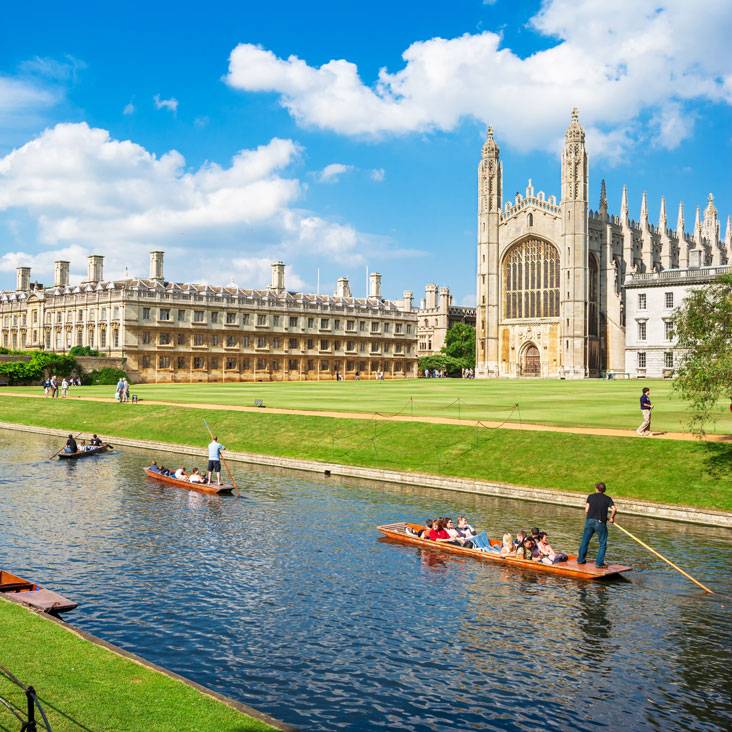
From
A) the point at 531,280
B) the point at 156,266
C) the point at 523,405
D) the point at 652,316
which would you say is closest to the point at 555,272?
the point at 531,280

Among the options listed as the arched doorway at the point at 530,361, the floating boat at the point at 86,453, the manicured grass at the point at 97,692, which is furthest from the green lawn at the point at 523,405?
the arched doorway at the point at 530,361

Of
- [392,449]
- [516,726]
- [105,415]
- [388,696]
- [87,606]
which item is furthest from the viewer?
[105,415]

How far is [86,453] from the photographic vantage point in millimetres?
40031

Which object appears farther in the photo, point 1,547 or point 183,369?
point 183,369

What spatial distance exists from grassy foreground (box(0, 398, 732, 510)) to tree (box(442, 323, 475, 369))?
8858cm

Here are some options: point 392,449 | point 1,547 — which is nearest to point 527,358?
point 392,449

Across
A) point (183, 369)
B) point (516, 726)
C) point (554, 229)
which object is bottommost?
point (516, 726)

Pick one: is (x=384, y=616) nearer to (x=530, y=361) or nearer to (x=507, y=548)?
(x=507, y=548)

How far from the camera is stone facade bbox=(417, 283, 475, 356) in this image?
150 meters

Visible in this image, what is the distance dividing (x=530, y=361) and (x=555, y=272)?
1298cm

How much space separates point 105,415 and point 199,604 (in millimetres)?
38722

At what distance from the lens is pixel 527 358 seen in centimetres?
11825

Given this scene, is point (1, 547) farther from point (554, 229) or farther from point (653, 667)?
point (554, 229)

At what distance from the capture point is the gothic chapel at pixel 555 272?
112 metres
